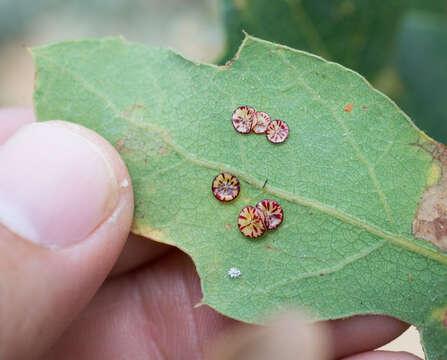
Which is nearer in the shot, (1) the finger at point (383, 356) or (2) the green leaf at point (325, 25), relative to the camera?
(1) the finger at point (383, 356)

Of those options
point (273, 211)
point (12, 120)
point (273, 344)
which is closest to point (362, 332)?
point (273, 344)

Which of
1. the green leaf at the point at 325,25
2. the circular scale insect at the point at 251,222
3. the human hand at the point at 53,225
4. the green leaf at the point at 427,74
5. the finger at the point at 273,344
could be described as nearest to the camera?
the human hand at the point at 53,225

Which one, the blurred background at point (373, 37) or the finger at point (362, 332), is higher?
the blurred background at point (373, 37)

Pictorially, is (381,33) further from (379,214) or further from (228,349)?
(228,349)

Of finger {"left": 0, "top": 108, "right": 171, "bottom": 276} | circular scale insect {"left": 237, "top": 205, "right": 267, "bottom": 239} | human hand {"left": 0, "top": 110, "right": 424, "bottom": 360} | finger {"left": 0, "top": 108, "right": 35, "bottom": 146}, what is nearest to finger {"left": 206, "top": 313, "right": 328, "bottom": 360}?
human hand {"left": 0, "top": 110, "right": 424, "bottom": 360}

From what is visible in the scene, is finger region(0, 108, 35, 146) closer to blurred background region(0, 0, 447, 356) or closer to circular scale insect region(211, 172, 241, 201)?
blurred background region(0, 0, 447, 356)

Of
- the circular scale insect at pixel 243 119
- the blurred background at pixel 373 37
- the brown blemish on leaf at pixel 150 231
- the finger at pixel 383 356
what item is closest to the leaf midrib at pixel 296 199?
the circular scale insect at pixel 243 119

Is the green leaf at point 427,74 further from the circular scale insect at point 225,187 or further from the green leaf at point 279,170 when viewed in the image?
the circular scale insect at point 225,187

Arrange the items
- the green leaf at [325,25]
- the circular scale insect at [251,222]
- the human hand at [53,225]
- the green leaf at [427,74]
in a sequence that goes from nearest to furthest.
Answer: the human hand at [53,225] < the circular scale insect at [251,222] < the green leaf at [325,25] < the green leaf at [427,74]
